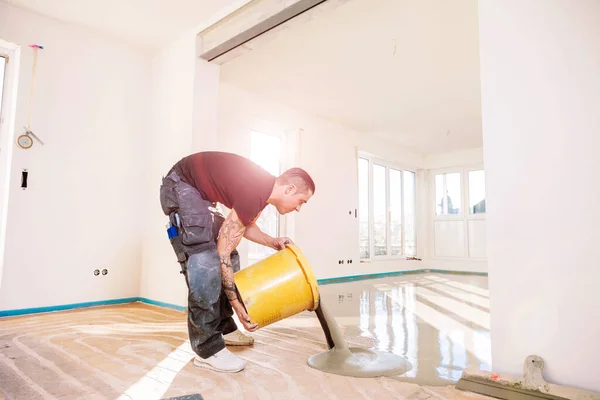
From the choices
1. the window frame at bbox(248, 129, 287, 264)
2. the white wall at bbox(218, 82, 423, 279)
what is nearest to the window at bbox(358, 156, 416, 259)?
the white wall at bbox(218, 82, 423, 279)

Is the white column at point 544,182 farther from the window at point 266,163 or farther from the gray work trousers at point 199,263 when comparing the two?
the window at point 266,163

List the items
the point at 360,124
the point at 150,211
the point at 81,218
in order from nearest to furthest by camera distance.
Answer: the point at 81,218
the point at 150,211
the point at 360,124

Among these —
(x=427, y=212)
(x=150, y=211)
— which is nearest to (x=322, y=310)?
(x=150, y=211)

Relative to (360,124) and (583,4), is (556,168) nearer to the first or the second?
(583,4)

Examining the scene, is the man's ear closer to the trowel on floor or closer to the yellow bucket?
the yellow bucket

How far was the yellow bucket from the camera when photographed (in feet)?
5.29

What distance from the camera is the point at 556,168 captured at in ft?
4.67

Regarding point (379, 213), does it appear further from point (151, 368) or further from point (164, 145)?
point (151, 368)

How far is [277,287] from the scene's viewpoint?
1.63 metres

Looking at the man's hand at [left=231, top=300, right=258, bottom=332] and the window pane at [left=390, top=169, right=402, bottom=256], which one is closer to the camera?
the man's hand at [left=231, top=300, right=258, bottom=332]

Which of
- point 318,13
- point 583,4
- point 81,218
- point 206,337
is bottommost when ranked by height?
point 206,337

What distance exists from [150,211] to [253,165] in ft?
7.16

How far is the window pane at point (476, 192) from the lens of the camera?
24.7ft

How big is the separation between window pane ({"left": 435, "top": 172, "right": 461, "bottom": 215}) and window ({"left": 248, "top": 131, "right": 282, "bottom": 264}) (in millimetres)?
4290
